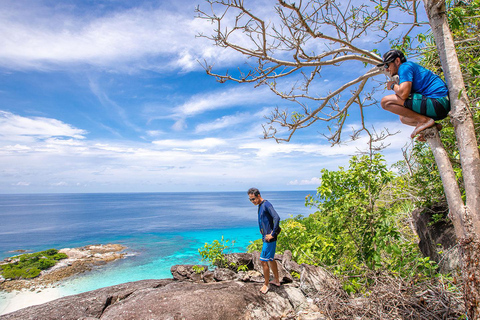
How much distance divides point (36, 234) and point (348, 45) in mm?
61939

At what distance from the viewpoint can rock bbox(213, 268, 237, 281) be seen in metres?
7.19

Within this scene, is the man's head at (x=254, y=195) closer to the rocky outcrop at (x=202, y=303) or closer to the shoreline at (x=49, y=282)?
the rocky outcrop at (x=202, y=303)

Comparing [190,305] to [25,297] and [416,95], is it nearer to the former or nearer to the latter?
[416,95]

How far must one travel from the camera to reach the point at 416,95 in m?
3.21

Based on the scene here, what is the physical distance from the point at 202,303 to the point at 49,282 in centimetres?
2213

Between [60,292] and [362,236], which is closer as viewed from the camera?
[362,236]

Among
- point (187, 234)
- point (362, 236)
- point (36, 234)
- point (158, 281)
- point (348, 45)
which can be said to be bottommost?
point (187, 234)

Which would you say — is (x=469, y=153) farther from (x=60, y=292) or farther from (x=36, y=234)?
(x=36, y=234)

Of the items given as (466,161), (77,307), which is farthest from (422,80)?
(77,307)

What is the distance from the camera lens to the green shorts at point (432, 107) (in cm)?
307

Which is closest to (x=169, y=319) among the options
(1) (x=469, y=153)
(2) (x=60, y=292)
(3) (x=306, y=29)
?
(1) (x=469, y=153)

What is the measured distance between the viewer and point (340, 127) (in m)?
6.50

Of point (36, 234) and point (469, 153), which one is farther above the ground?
point (469, 153)

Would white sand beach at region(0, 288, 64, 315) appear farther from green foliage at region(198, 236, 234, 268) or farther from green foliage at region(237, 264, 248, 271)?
green foliage at region(237, 264, 248, 271)
